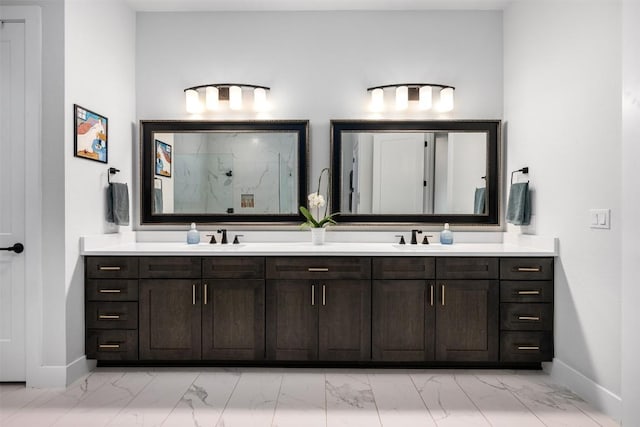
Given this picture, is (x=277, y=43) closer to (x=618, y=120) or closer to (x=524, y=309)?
(x=618, y=120)

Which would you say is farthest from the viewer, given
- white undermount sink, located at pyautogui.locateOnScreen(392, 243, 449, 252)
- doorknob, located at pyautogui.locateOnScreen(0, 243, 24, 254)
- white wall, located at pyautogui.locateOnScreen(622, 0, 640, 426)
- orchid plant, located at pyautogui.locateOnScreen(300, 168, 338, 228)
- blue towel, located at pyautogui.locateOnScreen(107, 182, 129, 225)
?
orchid plant, located at pyautogui.locateOnScreen(300, 168, 338, 228)

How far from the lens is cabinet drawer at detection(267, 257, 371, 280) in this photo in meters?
2.78

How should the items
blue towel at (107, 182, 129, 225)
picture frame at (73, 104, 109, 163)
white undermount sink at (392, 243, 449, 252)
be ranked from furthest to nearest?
blue towel at (107, 182, 129, 225) → white undermount sink at (392, 243, 449, 252) → picture frame at (73, 104, 109, 163)

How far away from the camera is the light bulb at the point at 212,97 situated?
Result: 3.34m

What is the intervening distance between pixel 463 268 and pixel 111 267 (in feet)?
7.61

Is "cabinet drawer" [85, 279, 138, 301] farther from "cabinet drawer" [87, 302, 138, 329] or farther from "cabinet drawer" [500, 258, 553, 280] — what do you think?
"cabinet drawer" [500, 258, 553, 280]

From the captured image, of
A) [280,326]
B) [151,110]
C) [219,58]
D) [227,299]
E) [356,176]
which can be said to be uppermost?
[219,58]

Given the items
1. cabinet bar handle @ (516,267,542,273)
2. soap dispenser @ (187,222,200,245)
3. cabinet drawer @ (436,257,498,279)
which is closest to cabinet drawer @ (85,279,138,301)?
soap dispenser @ (187,222,200,245)

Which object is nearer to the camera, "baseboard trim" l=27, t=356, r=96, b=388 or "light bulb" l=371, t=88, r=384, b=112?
"baseboard trim" l=27, t=356, r=96, b=388

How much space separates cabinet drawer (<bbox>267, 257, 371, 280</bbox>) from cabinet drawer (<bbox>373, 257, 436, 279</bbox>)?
0.22 ft

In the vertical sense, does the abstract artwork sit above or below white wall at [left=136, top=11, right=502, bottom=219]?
below

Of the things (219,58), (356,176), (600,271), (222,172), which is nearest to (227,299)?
(222,172)

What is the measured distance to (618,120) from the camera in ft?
7.06

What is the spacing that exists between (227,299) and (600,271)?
2.21 meters
